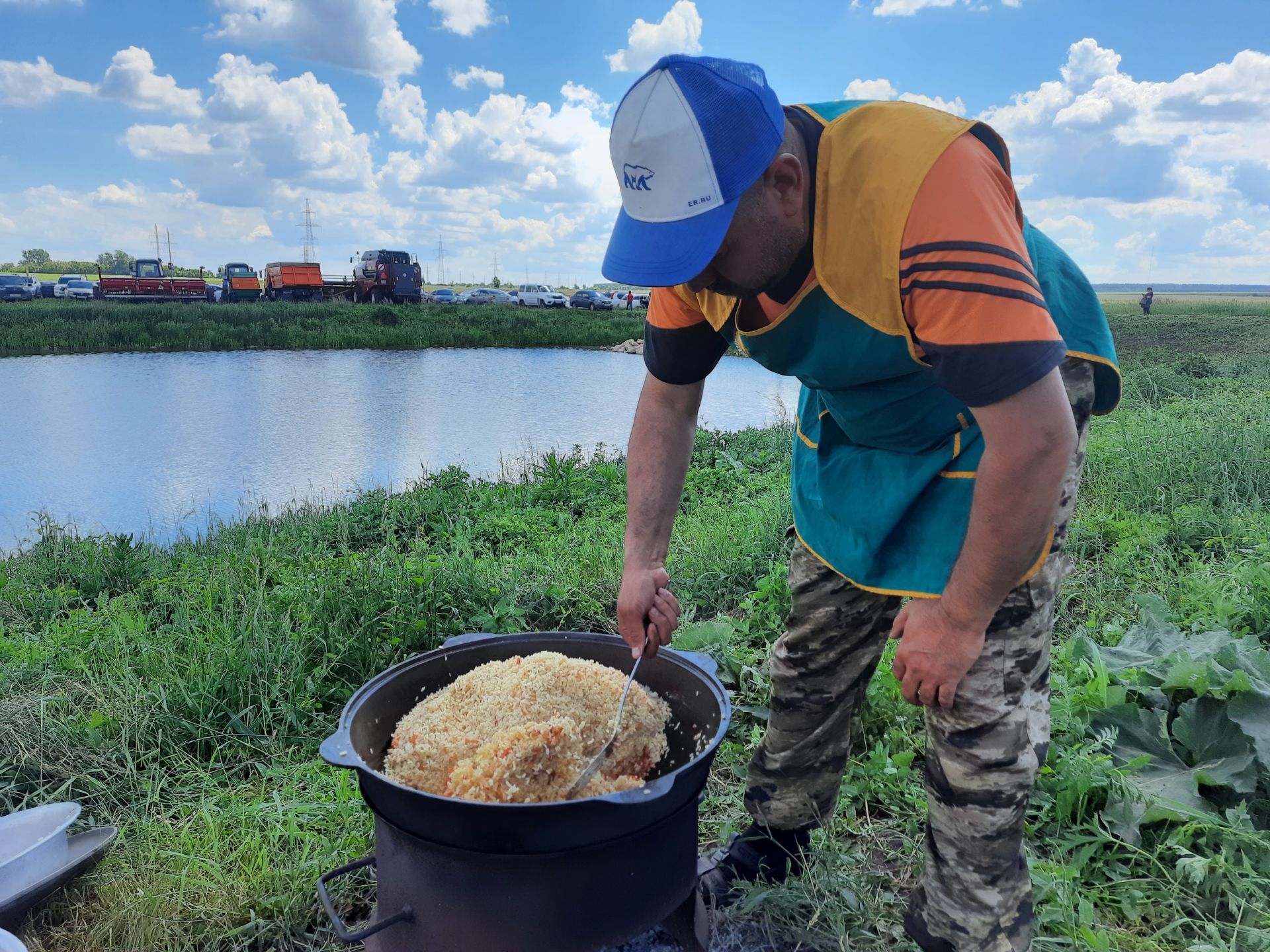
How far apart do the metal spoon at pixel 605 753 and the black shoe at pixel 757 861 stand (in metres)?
0.66

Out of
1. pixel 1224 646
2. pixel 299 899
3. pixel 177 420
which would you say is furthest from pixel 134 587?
pixel 177 420

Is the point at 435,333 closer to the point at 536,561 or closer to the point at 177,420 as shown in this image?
the point at 177,420

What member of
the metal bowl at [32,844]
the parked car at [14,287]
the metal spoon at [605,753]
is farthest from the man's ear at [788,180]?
the parked car at [14,287]

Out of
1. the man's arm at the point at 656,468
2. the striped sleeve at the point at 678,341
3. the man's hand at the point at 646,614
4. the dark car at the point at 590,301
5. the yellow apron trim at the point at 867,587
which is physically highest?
the dark car at the point at 590,301

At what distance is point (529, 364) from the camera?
15.2m

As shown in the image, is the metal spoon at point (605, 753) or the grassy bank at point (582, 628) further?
the grassy bank at point (582, 628)

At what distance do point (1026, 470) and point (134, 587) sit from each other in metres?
4.56

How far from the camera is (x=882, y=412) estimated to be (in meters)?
1.53

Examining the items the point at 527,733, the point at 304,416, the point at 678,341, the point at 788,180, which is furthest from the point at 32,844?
the point at 304,416

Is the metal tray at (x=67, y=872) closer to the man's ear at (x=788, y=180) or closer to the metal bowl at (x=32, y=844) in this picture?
the metal bowl at (x=32, y=844)

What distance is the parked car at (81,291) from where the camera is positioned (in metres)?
28.7

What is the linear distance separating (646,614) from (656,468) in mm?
358

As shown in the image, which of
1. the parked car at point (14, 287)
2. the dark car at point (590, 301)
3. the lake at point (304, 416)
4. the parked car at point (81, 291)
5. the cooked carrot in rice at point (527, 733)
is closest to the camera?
the cooked carrot in rice at point (527, 733)

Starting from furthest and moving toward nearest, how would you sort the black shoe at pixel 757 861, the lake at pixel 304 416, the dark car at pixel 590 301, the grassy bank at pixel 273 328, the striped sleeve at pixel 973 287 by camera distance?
the dark car at pixel 590 301 → the grassy bank at pixel 273 328 → the lake at pixel 304 416 → the black shoe at pixel 757 861 → the striped sleeve at pixel 973 287
